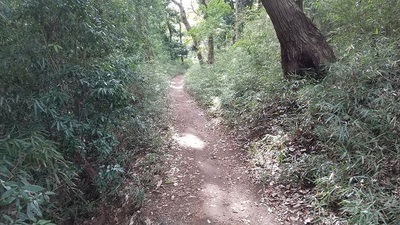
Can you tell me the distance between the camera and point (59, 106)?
3223mm

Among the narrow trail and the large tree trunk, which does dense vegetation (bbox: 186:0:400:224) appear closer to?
the large tree trunk

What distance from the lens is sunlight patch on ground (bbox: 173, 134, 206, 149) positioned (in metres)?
5.70

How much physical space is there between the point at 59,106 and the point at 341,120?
12.9 feet

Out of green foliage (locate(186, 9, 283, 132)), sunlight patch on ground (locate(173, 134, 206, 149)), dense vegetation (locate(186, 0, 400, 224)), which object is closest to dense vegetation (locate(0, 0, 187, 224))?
sunlight patch on ground (locate(173, 134, 206, 149))

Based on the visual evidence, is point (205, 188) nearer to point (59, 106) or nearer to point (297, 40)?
point (59, 106)

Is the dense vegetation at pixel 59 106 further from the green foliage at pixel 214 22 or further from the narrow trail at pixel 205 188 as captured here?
the green foliage at pixel 214 22

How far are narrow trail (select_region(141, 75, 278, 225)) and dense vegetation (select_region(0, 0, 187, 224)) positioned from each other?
476 mm

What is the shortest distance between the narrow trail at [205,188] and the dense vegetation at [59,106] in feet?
1.56

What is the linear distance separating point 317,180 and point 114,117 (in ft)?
10.0

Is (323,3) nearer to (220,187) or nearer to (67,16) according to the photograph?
(220,187)

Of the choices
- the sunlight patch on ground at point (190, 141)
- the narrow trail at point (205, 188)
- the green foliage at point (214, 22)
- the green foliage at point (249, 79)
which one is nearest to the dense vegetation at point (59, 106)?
the narrow trail at point (205, 188)

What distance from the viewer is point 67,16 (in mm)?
3314

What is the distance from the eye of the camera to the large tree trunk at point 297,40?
5309mm

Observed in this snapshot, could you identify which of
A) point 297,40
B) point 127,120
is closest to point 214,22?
point 297,40
